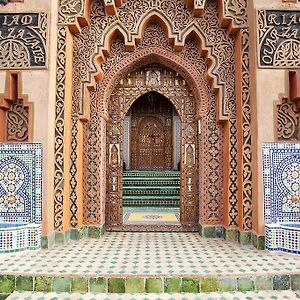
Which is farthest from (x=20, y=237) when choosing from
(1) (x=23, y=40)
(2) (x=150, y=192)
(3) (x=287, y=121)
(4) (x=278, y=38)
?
(2) (x=150, y=192)

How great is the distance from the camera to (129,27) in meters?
4.17

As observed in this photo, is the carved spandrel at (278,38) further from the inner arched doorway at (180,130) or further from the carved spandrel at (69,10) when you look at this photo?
the carved spandrel at (69,10)

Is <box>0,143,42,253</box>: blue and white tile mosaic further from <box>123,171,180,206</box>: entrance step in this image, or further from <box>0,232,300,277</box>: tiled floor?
<box>123,171,180,206</box>: entrance step

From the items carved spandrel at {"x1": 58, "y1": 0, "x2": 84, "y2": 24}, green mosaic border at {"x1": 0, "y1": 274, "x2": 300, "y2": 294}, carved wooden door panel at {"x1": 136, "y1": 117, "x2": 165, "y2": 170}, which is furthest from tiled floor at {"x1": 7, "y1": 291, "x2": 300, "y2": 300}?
carved wooden door panel at {"x1": 136, "y1": 117, "x2": 165, "y2": 170}

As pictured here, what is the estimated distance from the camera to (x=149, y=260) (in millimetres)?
3117

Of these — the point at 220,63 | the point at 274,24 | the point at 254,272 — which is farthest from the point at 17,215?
the point at 274,24

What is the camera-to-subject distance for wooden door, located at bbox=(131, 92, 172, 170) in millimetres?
10438

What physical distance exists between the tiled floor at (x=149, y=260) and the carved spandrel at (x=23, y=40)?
205 centimetres

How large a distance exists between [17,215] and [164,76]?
8.63 ft

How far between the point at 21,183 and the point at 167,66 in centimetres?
241

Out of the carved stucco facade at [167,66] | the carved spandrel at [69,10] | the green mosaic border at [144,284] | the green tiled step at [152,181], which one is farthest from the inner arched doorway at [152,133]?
the green mosaic border at [144,284]

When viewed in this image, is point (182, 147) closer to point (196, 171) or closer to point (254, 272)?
point (196, 171)

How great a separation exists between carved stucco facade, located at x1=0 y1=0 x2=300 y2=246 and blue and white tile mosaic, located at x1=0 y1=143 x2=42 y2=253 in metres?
0.12

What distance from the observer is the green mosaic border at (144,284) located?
2.69 metres
